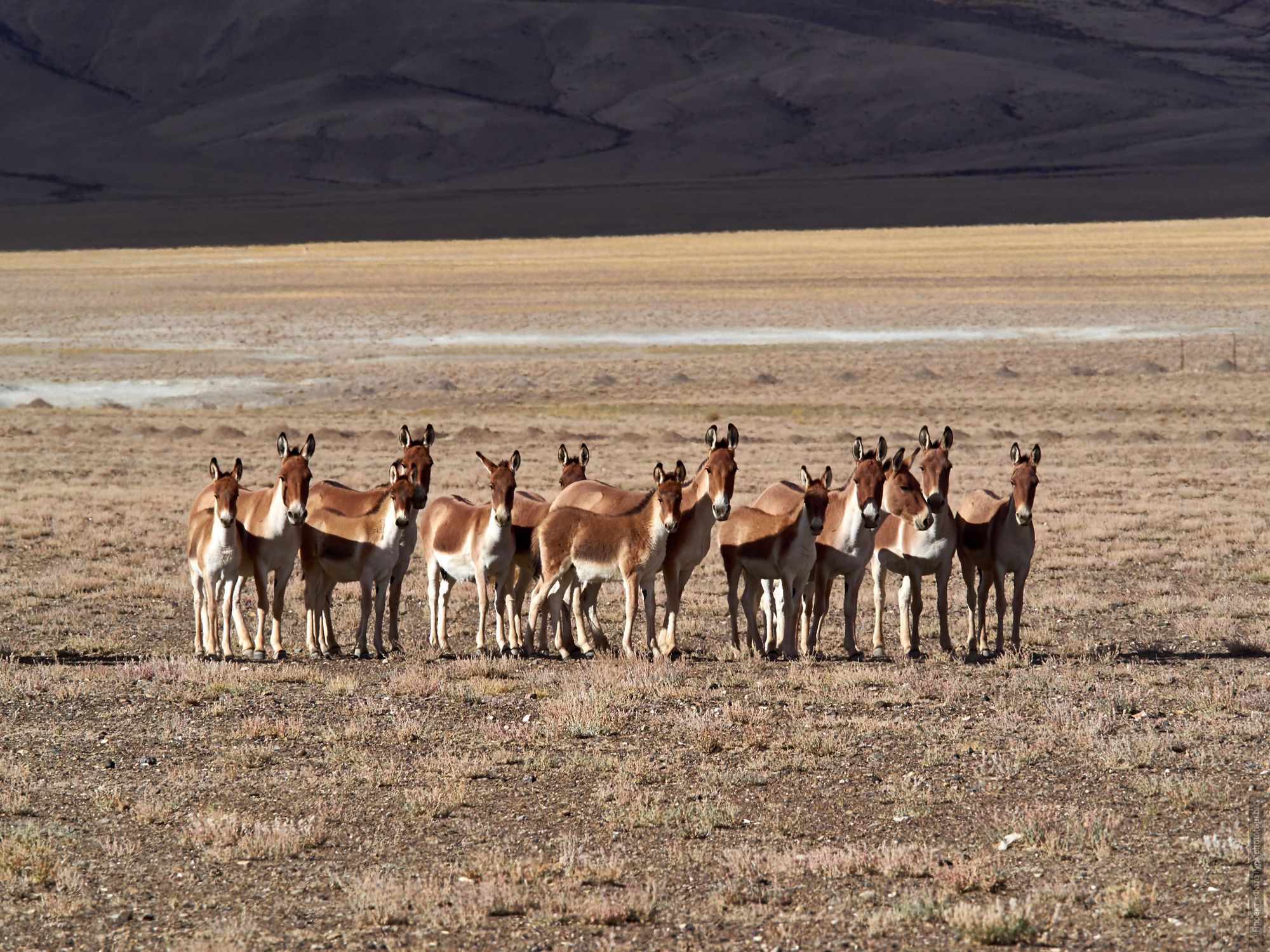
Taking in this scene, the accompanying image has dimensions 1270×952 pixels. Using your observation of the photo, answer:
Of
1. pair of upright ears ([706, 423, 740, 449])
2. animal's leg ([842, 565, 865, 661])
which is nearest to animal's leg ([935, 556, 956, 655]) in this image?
animal's leg ([842, 565, 865, 661])

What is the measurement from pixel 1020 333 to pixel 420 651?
45827 mm

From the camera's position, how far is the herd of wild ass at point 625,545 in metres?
13.0

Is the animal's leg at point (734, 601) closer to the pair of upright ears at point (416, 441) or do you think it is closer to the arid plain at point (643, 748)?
the arid plain at point (643, 748)

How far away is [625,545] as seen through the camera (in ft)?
43.3

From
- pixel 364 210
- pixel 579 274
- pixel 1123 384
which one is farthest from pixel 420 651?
pixel 364 210

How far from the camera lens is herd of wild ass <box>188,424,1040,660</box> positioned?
42.7ft

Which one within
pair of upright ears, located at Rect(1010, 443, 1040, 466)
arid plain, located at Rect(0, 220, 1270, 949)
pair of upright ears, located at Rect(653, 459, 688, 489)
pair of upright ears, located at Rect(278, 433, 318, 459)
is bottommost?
arid plain, located at Rect(0, 220, 1270, 949)

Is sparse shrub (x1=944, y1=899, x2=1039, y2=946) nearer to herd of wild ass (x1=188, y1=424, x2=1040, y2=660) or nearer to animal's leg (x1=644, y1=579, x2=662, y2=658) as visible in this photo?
herd of wild ass (x1=188, y1=424, x2=1040, y2=660)

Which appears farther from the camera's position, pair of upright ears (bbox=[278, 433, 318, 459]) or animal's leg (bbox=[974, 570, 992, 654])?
animal's leg (bbox=[974, 570, 992, 654])

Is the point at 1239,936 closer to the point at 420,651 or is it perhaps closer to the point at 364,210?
the point at 420,651

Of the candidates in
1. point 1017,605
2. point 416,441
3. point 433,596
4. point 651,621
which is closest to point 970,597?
point 1017,605

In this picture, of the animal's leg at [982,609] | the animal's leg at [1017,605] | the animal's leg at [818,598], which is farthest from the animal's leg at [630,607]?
the animal's leg at [1017,605]

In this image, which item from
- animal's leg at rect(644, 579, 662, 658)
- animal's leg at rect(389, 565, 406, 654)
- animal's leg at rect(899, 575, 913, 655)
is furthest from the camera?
Result: animal's leg at rect(389, 565, 406, 654)

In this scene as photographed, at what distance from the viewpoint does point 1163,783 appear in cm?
883
